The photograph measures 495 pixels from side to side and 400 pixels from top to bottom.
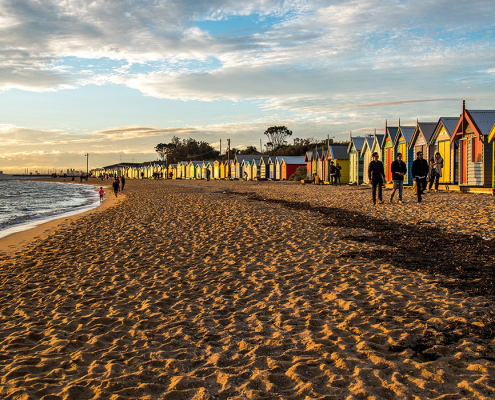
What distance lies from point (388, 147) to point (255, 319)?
29.3m

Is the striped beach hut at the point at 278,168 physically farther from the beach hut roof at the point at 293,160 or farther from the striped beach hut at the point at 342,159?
the striped beach hut at the point at 342,159

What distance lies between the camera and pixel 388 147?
103 feet

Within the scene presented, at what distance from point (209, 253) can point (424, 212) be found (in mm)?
8974

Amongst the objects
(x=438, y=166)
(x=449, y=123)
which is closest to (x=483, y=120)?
(x=449, y=123)

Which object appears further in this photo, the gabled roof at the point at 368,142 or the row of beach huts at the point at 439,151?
the gabled roof at the point at 368,142

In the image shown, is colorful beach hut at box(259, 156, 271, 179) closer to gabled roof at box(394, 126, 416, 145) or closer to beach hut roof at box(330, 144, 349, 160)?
beach hut roof at box(330, 144, 349, 160)

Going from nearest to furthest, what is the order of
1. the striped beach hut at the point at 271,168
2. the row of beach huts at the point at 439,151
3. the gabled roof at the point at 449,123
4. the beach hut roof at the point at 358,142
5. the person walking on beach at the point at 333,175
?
the row of beach huts at the point at 439,151 < the gabled roof at the point at 449,123 < the beach hut roof at the point at 358,142 < the person walking on beach at the point at 333,175 < the striped beach hut at the point at 271,168

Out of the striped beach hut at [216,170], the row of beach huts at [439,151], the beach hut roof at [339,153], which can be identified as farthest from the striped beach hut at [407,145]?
the striped beach hut at [216,170]

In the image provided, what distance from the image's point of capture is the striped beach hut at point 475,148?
2052cm

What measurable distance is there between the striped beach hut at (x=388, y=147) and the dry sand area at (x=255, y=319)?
2143 centimetres

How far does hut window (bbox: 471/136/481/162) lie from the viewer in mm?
20781

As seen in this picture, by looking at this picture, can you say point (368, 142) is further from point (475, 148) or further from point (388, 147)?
point (475, 148)

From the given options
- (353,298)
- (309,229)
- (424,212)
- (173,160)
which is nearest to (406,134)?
(424,212)

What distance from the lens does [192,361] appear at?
3893mm
